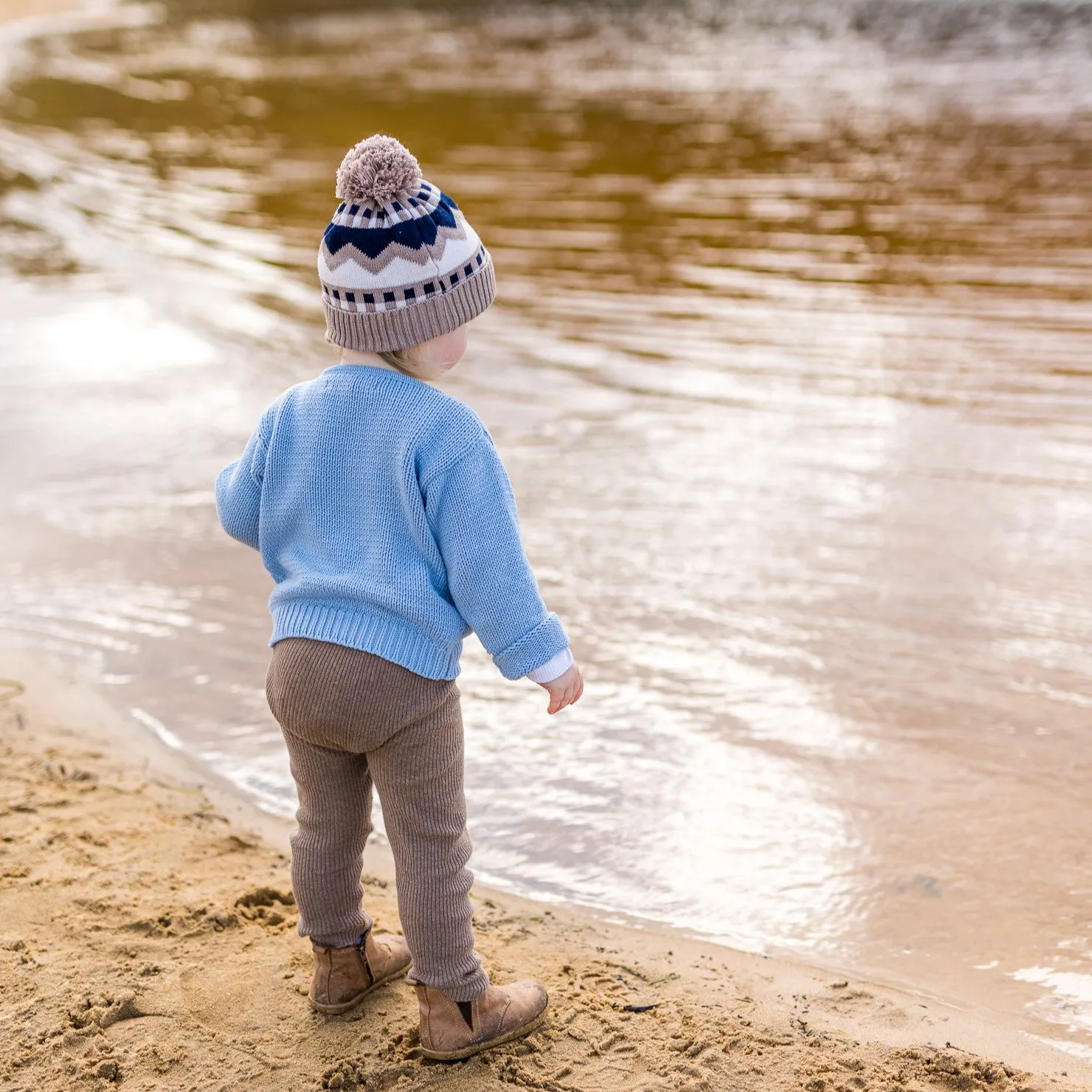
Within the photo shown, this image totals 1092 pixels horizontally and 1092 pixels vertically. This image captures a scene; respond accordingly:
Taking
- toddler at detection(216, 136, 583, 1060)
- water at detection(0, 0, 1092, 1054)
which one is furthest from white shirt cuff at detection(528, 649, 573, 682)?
water at detection(0, 0, 1092, 1054)

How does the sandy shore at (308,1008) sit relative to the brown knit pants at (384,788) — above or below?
below

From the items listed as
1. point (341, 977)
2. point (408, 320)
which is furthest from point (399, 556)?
point (341, 977)

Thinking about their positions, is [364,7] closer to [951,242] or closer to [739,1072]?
[951,242]

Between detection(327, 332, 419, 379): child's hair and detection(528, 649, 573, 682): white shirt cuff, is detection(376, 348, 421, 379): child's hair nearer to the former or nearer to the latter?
detection(327, 332, 419, 379): child's hair

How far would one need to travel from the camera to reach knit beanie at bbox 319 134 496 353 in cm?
197

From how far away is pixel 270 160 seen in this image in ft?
33.3

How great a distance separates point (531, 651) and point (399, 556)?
240 millimetres

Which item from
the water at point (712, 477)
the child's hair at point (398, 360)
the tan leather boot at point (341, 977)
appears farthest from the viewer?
the water at point (712, 477)

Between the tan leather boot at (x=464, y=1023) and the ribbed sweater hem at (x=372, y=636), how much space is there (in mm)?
542

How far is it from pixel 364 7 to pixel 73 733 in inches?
717

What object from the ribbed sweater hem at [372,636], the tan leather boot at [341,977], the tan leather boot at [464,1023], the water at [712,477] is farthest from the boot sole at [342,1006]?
the ribbed sweater hem at [372,636]

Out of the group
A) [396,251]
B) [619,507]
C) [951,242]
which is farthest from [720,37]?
[396,251]

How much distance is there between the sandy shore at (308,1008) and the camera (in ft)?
7.09

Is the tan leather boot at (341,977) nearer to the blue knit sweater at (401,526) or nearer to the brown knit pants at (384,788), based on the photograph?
the brown knit pants at (384,788)
